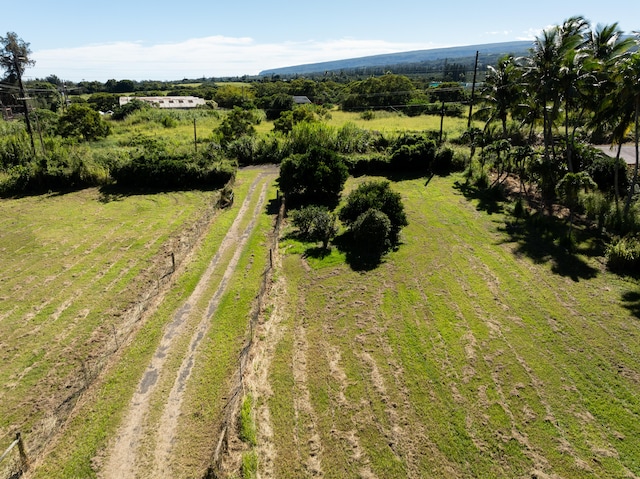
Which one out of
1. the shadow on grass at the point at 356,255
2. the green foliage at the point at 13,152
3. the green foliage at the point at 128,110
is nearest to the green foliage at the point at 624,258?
the shadow on grass at the point at 356,255

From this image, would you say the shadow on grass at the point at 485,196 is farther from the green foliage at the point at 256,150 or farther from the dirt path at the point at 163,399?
the green foliage at the point at 256,150

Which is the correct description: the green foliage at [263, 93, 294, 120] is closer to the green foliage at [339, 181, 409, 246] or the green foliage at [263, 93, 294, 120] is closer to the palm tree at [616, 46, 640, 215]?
the green foliage at [339, 181, 409, 246]

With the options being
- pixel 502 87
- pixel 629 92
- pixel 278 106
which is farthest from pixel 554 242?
pixel 278 106

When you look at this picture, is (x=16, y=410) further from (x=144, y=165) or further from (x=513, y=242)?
(x=144, y=165)

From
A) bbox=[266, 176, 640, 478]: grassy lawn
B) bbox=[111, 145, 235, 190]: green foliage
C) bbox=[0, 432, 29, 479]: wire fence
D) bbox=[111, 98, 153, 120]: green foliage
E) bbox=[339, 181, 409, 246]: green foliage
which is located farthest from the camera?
bbox=[111, 98, 153, 120]: green foliage

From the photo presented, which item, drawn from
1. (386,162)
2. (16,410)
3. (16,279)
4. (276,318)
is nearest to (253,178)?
(386,162)

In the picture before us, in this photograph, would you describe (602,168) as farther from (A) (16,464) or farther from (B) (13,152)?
(B) (13,152)

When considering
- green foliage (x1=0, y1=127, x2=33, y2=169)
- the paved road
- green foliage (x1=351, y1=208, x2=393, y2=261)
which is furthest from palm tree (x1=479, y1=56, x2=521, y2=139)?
green foliage (x1=0, y1=127, x2=33, y2=169)
